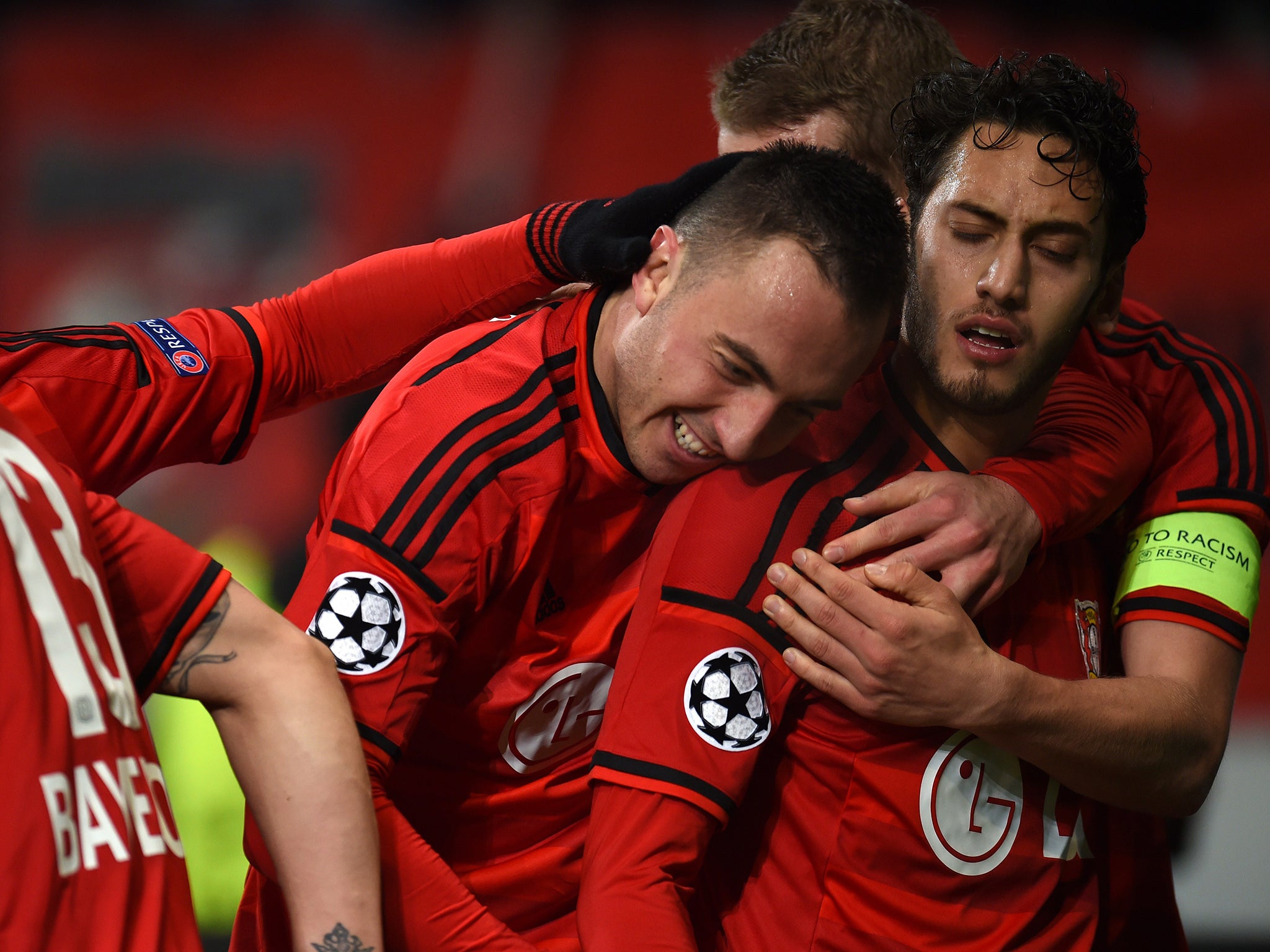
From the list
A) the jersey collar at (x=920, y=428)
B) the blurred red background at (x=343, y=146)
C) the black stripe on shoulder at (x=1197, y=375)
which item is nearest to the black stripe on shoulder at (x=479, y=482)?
the jersey collar at (x=920, y=428)

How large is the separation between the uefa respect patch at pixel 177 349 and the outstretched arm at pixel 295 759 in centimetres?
39

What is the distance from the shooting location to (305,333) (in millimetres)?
1534

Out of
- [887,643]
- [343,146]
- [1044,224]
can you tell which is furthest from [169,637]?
[343,146]

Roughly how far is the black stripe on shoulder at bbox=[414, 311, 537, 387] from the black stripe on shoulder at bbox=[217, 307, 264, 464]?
21 cm

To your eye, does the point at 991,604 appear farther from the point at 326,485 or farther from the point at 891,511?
the point at 326,485

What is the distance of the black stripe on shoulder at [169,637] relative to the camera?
3.61 ft

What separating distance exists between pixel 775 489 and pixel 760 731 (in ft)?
0.92

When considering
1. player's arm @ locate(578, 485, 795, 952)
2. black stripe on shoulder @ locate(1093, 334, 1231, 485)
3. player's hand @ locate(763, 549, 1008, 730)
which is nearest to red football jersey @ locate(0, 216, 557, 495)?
player's arm @ locate(578, 485, 795, 952)

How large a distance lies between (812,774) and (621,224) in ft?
2.29

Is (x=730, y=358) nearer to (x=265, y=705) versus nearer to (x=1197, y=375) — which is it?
(x=265, y=705)

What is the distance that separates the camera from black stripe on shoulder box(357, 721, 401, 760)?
1255 mm

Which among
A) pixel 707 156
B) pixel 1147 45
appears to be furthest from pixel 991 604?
pixel 1147 45

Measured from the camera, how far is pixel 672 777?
→ 49.8 inches

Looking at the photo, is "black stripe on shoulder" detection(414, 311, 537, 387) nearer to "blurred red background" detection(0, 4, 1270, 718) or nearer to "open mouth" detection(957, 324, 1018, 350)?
"open mouth" detection(957, 324, 1018, 350)
